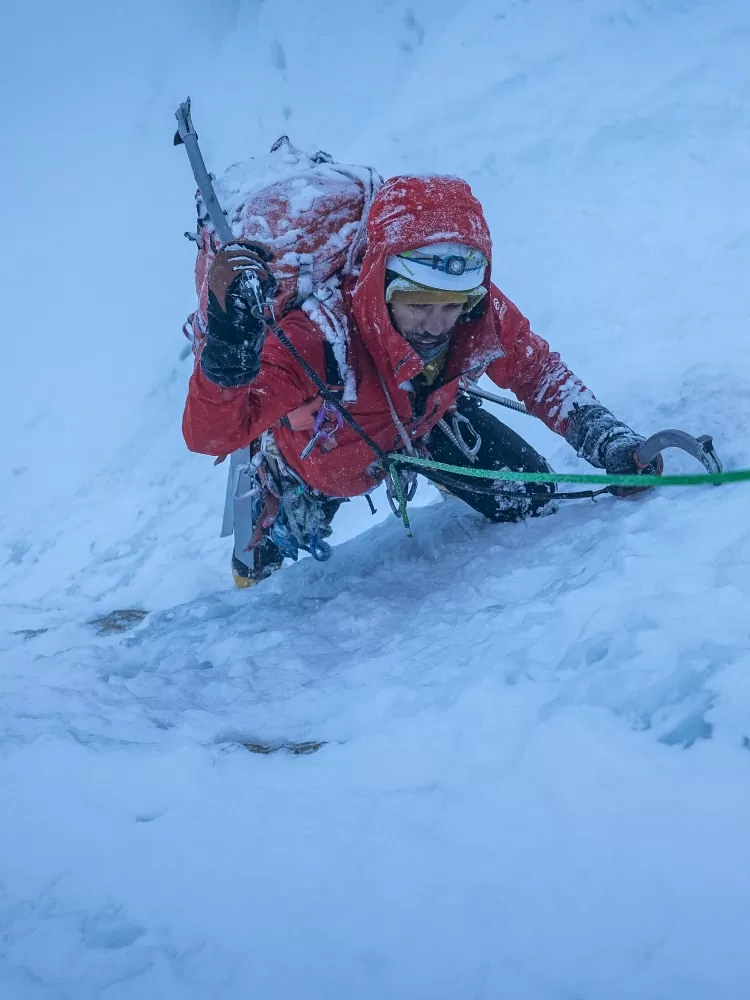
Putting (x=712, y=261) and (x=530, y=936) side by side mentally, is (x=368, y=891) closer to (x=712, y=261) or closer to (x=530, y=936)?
(x=530, y=936)

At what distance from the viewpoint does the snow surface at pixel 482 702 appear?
3.28 feet

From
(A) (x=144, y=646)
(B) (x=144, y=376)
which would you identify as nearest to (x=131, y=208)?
(B) (x=144, y=376)

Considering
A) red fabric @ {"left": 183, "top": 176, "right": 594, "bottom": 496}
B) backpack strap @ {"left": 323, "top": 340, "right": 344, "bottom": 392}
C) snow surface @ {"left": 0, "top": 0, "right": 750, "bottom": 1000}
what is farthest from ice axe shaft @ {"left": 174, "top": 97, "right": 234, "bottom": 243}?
snow surface @ {"left": 0, "top": 0, "right": 750, "bottom": 1000}

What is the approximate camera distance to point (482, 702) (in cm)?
139

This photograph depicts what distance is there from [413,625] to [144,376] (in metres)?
6.64

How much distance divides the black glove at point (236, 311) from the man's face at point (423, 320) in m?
0.52

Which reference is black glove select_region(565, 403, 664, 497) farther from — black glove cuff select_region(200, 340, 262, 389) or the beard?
black glove cuff select_region(200, 340, 262, 389)

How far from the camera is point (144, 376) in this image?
790cm

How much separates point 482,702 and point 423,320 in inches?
49.2

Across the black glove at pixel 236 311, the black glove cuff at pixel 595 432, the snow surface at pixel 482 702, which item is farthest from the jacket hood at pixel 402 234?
the snow surface at pixel 482 702

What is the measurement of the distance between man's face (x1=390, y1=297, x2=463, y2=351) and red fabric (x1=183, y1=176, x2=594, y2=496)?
6cm

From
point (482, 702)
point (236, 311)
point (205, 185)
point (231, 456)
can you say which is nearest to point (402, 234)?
point (236, 311)

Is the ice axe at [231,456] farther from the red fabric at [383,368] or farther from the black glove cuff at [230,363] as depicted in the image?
the black glove cuff at [230,363]

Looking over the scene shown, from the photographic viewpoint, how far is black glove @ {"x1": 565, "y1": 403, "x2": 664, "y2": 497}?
2.26 m
